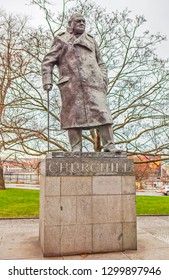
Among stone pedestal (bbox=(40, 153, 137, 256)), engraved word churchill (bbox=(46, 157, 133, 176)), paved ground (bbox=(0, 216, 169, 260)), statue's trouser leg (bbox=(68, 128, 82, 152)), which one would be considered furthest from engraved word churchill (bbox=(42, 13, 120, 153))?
paved ground (bbox=(0, 216, 169, 260))

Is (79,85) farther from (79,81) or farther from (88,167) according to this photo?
(88,167)

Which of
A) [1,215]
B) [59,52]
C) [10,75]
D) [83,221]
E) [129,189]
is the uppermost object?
[10,75]

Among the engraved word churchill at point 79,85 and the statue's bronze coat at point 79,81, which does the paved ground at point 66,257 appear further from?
the statue's bronze coat at point 79,81

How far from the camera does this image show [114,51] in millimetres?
15148

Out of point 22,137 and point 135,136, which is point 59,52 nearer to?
point 22,137

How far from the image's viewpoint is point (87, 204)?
5.79 metres

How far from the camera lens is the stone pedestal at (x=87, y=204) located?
563cm

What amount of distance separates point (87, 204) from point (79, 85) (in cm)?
232

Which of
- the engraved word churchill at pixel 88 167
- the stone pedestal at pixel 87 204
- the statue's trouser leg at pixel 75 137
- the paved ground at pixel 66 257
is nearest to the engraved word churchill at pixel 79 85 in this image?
the statue's trouser leg at pixel 75 137

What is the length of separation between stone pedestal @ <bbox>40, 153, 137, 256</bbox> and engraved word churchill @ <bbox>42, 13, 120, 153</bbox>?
0.45 meters

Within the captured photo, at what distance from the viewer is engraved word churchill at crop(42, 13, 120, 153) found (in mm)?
6230

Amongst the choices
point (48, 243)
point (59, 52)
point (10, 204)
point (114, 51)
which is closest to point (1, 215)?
point (10, 204)

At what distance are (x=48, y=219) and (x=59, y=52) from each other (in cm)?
334

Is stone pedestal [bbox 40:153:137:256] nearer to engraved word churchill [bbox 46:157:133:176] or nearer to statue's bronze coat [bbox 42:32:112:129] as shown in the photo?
engraved word churchill [bbox 46:157:133:176]
